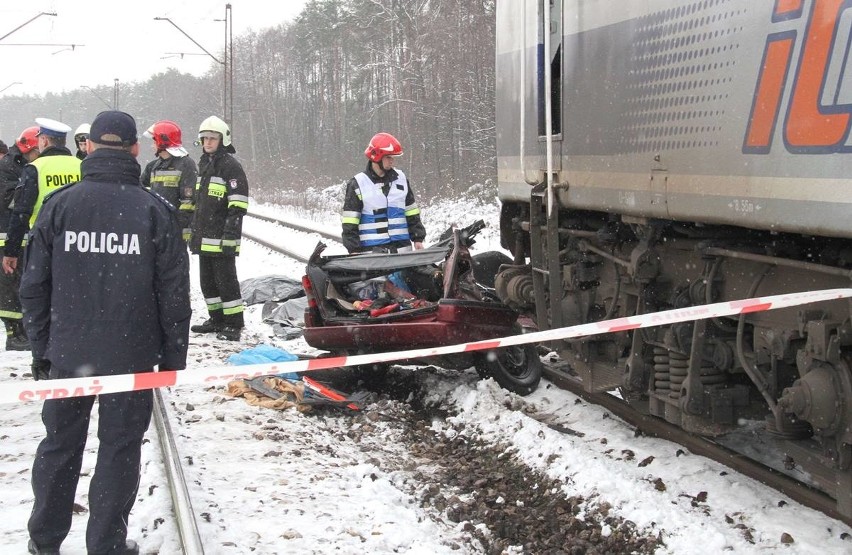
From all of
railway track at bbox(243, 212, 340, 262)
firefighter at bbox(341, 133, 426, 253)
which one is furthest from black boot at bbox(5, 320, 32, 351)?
railway track at bbox(243, 212, 340, 262)

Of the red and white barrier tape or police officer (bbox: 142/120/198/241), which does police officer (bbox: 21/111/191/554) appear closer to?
the red and white barrier tape

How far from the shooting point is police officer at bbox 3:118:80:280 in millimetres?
7785

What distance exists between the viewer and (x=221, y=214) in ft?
30.9

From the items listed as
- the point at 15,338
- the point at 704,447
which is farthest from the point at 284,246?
the point at 704,447

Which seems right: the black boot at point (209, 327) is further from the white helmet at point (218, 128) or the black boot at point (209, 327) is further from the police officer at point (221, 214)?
the white helmet at point (218, 128)

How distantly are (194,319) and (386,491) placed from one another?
6680mm

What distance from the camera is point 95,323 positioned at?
12.6ft

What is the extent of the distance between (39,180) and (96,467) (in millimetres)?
4698

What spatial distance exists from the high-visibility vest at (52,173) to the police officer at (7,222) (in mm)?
1246

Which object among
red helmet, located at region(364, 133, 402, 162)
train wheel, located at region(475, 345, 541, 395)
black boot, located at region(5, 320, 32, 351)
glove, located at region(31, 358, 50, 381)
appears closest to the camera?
glove, located at region(31, 358, 50, 381)

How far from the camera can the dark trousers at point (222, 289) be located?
944cm

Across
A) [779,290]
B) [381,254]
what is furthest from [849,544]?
[381,254]

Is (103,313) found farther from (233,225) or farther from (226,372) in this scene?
(233,225)

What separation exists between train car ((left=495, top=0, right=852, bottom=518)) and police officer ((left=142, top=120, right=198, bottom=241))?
15.4 ft
